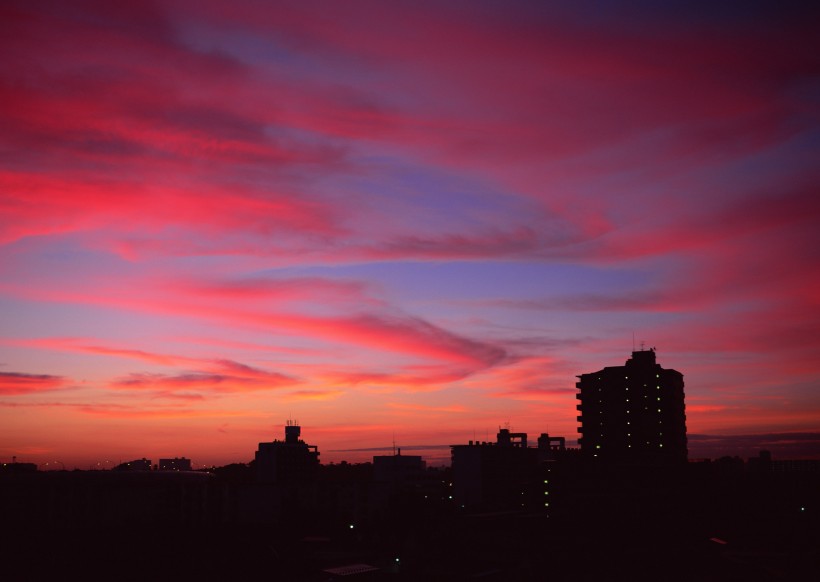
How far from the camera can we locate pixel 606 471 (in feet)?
431

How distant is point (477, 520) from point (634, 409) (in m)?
82.0

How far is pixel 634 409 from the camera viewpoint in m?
185

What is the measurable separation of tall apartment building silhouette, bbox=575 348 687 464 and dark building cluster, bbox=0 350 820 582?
33cm

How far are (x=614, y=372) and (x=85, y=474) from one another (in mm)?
122346

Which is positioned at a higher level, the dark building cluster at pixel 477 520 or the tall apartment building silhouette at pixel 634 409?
the tall apartment building silhouette at pixel 634 409

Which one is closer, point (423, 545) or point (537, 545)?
point (537, 545)

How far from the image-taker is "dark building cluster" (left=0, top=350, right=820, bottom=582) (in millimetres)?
83750

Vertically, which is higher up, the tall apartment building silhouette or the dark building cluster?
the tall apartment building silhouette

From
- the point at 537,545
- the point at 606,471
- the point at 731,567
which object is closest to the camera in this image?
the point at 731,567

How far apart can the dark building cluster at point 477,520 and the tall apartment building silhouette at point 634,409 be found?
0.33 m

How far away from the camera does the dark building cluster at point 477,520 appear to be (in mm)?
83750

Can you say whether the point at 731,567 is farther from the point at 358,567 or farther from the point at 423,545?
the point at 423,545

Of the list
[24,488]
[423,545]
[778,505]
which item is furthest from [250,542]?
[778,505]

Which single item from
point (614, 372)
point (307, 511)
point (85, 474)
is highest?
point (614, 372)
